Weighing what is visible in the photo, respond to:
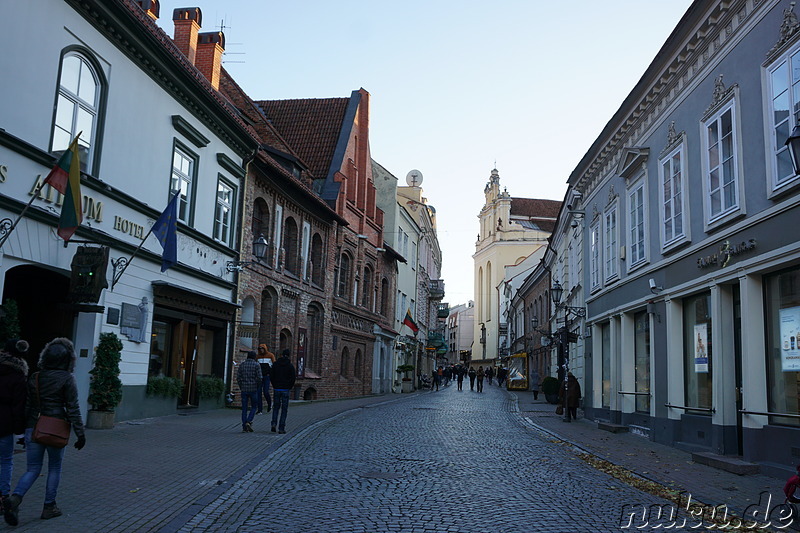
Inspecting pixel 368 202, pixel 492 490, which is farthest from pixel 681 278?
pixel 368 202

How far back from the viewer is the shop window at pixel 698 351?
13.5 m

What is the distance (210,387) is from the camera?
20.2 m

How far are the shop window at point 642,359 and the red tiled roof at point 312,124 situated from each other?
17.4 metres

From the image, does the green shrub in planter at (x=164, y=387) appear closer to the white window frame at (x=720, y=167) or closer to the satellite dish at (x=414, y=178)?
the white window frame at (x=720, y=167)

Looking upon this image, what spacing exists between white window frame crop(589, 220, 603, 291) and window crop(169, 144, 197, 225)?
38.3ft

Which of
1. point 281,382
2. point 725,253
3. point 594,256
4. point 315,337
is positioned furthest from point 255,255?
point 725,253

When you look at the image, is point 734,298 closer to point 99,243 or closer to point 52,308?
point 99,243

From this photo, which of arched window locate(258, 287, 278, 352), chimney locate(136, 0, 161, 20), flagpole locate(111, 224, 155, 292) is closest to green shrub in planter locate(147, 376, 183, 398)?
flagpole locate(111, 224, 155, 292)

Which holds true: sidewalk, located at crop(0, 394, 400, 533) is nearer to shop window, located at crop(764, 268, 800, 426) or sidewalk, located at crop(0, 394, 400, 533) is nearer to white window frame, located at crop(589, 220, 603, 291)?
shop window, located at crop(764, 268, 800, 426)

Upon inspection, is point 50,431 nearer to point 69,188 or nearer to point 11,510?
point 11,510

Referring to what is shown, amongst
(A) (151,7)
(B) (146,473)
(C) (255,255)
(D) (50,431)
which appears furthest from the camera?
(C) (255,255)

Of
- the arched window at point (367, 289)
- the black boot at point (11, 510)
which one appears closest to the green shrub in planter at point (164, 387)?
the black boot at point (11, 510)

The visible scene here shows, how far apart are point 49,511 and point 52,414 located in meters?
0.87

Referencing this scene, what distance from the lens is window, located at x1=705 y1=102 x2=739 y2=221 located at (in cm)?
1225
